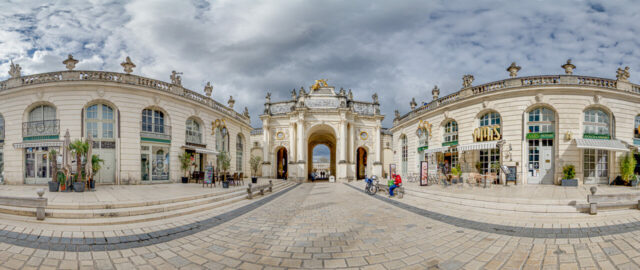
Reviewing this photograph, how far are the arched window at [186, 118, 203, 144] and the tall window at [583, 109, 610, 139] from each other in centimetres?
2648

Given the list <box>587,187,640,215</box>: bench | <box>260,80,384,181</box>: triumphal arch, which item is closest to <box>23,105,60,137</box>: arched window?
<box>260,80,384,181</box>: triumphal arch

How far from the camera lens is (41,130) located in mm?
15523

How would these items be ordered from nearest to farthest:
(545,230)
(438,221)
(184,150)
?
(545,230)
(438,221)
(184,150)

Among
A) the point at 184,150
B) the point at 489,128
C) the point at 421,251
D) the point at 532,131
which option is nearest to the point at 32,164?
the point at 184,150

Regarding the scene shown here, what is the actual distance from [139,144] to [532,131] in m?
24.9

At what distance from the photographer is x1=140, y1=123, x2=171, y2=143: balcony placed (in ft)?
53.9

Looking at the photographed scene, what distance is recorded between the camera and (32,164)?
52.3ft

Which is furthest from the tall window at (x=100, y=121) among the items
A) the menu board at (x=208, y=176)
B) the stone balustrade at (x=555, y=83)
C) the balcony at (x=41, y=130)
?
the stone balustrade at (x=555, y=83)

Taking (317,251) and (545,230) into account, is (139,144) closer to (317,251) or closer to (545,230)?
(317,251)

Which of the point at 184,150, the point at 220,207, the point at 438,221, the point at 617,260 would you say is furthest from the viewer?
the point at 184,150

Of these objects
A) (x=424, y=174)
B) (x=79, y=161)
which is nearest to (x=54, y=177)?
(x=79, y=161)

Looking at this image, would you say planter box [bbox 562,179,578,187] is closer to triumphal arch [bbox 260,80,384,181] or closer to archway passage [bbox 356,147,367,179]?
triumphal arch [bbox 260,80,384,181]

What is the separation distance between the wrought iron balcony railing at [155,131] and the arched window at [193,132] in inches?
70.7

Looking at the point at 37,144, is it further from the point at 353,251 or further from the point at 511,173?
the point at 511,173
